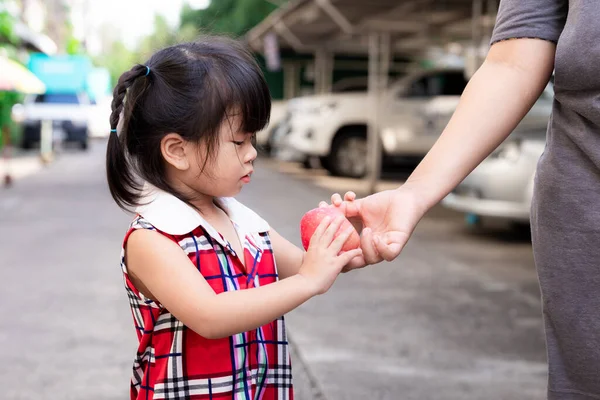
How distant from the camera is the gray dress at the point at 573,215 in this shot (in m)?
1.40

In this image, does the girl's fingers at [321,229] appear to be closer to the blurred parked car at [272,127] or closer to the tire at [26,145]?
the blurred parked car at [272,127]

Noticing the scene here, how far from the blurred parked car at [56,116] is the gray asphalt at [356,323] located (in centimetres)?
1547

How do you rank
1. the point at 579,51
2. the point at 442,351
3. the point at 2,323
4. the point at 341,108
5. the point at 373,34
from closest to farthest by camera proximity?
the point at 579,51, the point at 442,351, the point at 2,323, the point at 373,34, the point at 341,108

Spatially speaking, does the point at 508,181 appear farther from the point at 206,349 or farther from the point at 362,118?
the point at 362,118

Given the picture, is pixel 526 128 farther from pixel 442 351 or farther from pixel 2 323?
pixel 2 323

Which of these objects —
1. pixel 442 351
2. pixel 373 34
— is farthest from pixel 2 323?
pixel 373 34

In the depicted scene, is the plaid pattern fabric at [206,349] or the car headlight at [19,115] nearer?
the plaid pattern fabric at [206,349]

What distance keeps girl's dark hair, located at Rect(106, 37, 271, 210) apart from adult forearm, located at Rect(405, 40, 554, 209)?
1.27 feet

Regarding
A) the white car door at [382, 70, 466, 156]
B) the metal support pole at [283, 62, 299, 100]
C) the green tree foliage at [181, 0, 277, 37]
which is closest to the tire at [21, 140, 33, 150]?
the green tree foliage at [181, 0, 277, 37]

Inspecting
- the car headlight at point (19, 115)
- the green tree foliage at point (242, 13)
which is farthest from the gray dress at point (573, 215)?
the green tree foliage at point (242, 13)

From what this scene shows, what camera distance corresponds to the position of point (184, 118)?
1755mm

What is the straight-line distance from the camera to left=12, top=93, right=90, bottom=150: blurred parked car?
76.9ft

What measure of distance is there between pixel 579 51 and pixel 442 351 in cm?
331

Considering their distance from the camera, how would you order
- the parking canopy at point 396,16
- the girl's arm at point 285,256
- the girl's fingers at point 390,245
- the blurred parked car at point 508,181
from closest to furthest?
1. the girl's fingers at point 390,245
2. the girl's arm at point 285,256
3. the blurred parked car at point 508,181
4. the parking canopy at point 396,16
